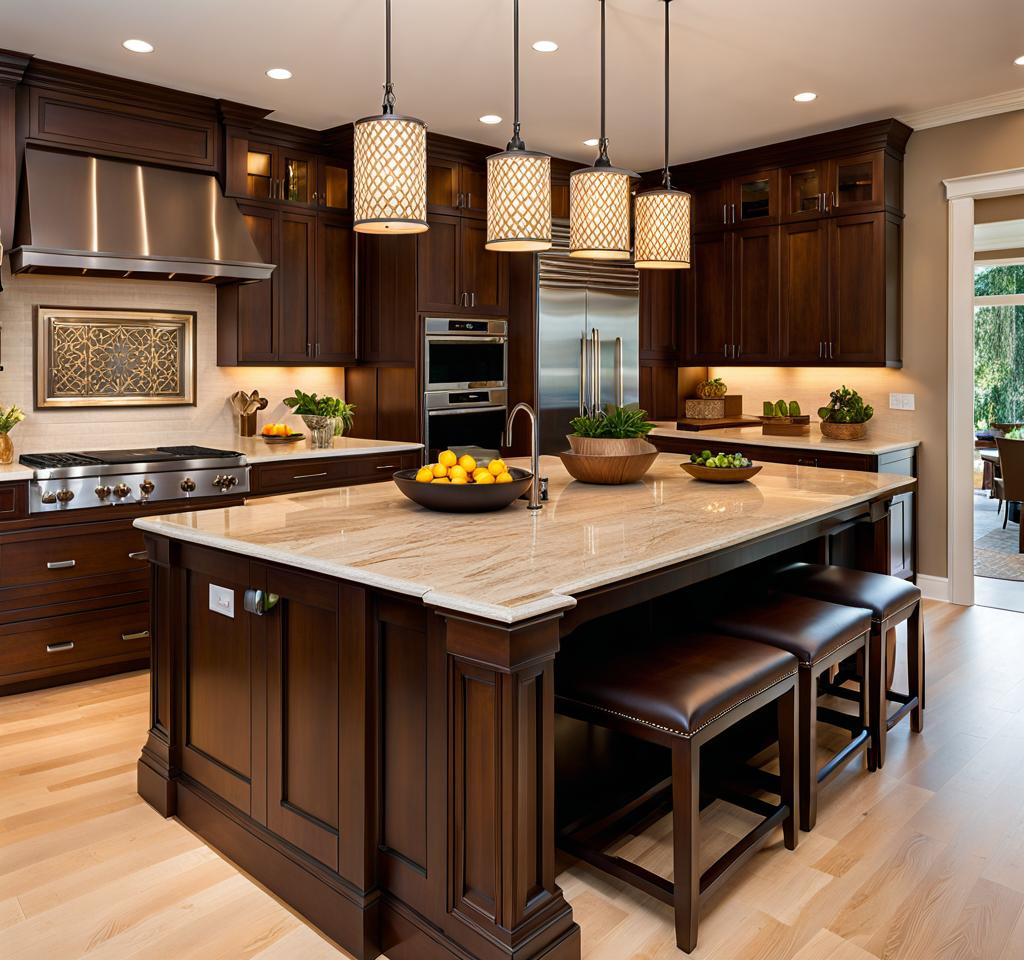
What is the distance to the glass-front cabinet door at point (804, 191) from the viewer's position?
5.65m

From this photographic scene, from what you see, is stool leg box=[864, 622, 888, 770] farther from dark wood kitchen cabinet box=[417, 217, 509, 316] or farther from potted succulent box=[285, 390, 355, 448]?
dark wood kitchen cabinet box=[417, 217, 509, 316]

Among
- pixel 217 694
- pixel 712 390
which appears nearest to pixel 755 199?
pixel 712 390

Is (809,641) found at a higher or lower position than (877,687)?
higher

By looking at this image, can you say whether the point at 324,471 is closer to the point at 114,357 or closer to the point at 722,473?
the point at 114,357

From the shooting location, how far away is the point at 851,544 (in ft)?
13.2

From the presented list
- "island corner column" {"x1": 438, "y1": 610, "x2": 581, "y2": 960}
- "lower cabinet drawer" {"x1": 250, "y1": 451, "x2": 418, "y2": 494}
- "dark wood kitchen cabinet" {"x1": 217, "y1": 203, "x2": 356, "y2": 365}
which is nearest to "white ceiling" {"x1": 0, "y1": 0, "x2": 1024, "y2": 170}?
"dark wood kitchen cabinet" {"x1": 217, "y1": 203, "x2": 356, "y2": 365}

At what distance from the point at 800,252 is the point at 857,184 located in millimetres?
528

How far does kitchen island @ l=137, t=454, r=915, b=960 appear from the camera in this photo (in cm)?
186

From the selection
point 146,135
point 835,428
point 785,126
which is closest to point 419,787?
point 146,135

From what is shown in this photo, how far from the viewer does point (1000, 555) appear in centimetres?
683

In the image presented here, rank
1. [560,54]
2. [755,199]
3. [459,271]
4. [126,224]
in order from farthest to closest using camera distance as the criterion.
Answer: [755,199] < [459,271] < [126,224] < [560,54]

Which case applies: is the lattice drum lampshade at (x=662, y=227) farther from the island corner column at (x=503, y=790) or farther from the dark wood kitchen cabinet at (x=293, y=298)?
the dark wood kitchen cabinet at (x=293, y=298)

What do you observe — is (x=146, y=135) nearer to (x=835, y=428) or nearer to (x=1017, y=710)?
(x=835, y=428)

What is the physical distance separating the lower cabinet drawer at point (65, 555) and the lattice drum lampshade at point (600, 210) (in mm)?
2590
